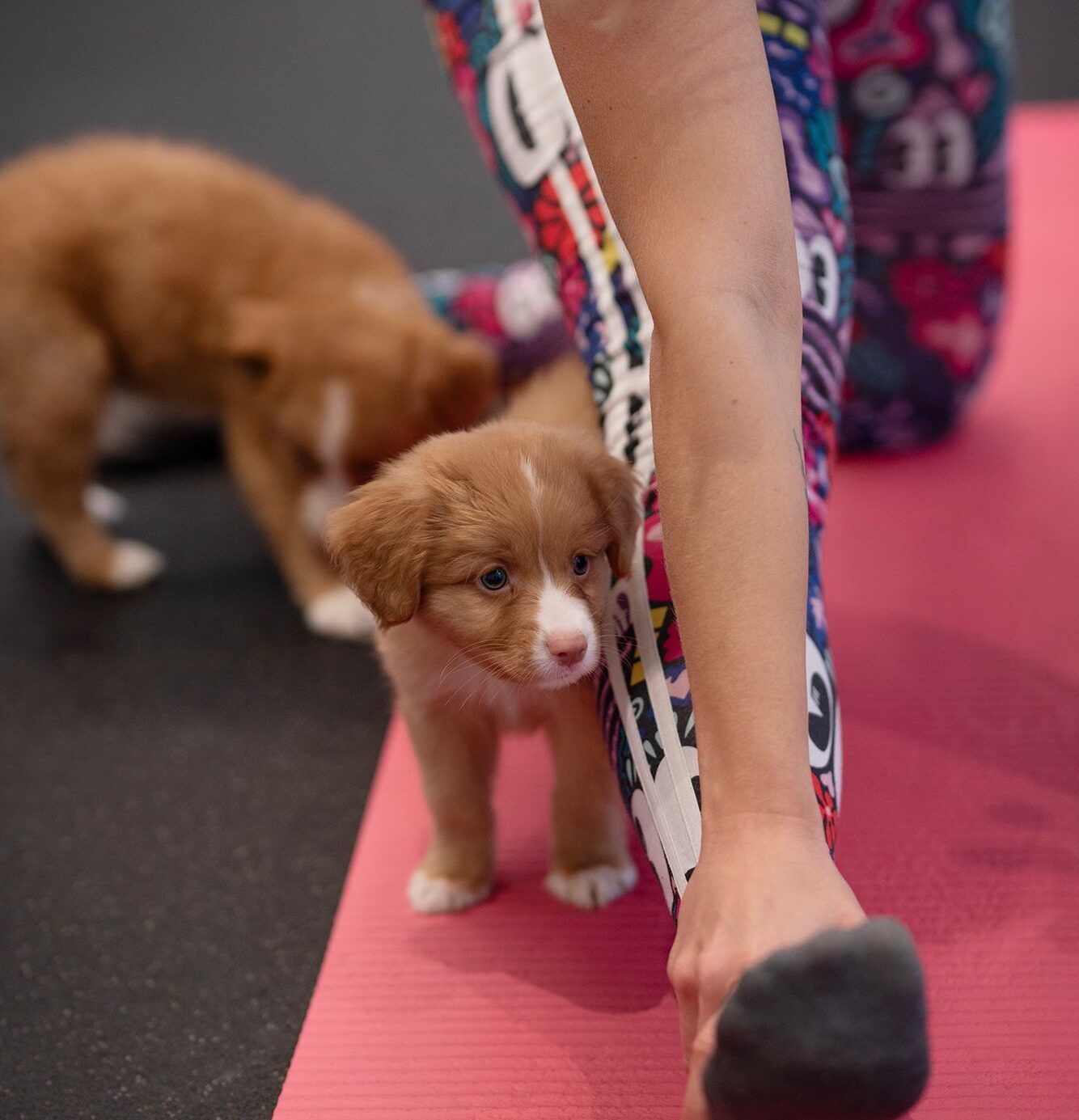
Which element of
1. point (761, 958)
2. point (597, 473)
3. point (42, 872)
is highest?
point (597, 473)

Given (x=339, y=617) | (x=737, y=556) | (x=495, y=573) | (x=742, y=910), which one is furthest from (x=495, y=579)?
(x=339, y=617)

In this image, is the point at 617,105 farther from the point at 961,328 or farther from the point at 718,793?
the point at 961,328

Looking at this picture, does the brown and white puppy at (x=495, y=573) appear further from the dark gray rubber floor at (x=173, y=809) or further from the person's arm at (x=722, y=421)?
the dark gray rubber floor at (x=173, y=809)

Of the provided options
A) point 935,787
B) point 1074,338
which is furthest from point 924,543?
point 1074,338

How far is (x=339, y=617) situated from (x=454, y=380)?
43 cm

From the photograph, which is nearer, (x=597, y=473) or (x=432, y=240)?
(x=597, y=473)

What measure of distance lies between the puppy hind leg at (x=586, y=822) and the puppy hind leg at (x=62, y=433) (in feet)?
3.69

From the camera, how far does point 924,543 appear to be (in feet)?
6.13

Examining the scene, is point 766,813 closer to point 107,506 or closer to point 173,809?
point 173,809

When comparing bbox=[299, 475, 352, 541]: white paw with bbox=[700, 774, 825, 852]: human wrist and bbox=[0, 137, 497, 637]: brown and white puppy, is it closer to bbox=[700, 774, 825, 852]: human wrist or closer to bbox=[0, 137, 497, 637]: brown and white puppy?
bbox=[0, 137, 497, 637]: brown and white puppy

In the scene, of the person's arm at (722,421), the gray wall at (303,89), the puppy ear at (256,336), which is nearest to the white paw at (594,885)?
the person's arm at (722,421)

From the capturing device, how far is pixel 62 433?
2.04 metres

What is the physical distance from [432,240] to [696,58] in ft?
7.50

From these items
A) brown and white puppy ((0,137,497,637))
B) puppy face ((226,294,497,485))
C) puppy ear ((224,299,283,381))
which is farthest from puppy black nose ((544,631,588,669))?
puppy ear ((224,299,283,381))
